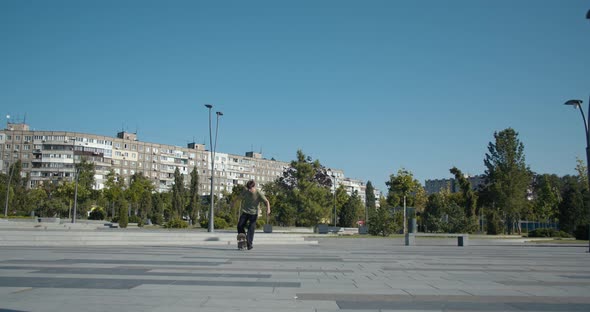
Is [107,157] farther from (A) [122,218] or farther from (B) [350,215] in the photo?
(A) [122,218]

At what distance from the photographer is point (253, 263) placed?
8.80m

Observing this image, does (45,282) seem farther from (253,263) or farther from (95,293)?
(253,263)

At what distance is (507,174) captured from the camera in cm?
4938

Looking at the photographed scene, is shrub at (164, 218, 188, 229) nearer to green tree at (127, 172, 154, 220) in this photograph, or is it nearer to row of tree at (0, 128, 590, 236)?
row of tree at (0, 128, 590, 236)

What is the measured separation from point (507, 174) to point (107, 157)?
84.6 meters

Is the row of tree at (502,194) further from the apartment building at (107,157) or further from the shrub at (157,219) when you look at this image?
the apartment building at (107,157)

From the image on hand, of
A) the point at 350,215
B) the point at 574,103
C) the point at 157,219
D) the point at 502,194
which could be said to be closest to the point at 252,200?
the point at 574,103

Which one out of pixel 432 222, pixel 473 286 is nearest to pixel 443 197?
pixel 432 222

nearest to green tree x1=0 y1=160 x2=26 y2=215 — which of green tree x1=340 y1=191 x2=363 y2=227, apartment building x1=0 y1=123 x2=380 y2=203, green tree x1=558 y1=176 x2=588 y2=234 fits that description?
apartment building x1=0 y1=123 x2=380 y2=203

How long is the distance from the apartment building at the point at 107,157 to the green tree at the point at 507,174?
136ft

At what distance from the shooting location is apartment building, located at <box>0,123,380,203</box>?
96938mm

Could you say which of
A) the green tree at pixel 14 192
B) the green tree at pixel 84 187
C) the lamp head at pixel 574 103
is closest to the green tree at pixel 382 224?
the lamp head at pixel 574 103

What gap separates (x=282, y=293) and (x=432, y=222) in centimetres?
4181

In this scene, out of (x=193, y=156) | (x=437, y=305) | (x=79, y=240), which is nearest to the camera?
(x=437, y=305)
